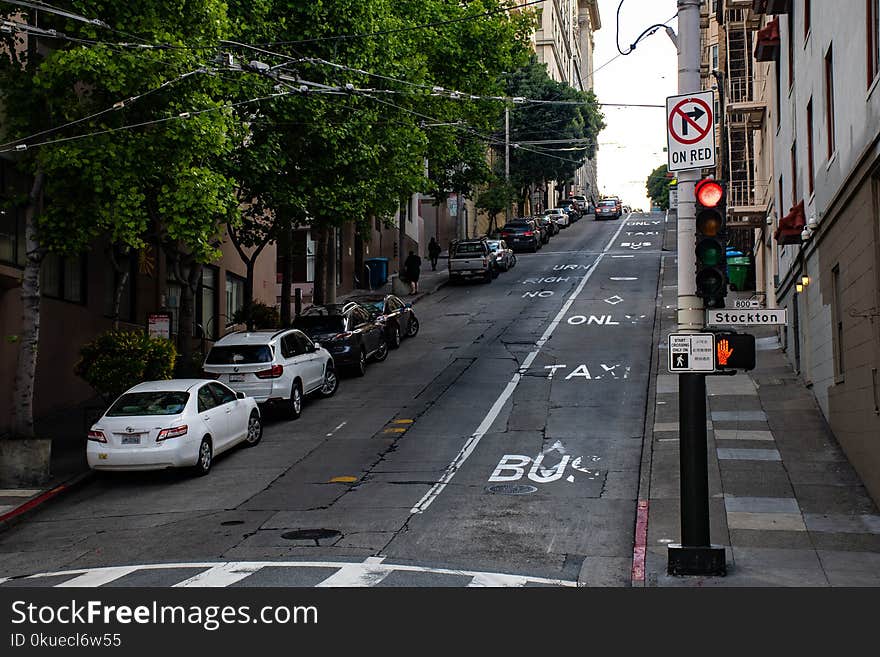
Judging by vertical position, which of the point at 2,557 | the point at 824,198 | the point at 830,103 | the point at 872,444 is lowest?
the point at 2,557

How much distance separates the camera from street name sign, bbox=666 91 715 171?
1162 cm

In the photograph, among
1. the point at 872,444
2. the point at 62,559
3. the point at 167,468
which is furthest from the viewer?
the point at 167,468

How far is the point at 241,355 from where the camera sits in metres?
22.0

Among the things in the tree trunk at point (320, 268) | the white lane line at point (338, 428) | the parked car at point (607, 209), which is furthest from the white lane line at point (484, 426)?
the parked car at point (607, 209)

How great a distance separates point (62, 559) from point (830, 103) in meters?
14.8

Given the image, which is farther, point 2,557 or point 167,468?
point 167,468

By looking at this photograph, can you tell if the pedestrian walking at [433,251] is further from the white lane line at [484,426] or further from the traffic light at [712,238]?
the traffic light at [712,238]

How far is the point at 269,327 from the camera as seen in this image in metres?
31.8

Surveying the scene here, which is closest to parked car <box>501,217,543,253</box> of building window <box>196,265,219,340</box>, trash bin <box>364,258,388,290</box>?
trash bin <box>364,258,388,290</box>

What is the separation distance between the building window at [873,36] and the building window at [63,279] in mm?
16455

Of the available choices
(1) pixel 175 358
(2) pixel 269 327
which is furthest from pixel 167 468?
(2) pixel 269 327

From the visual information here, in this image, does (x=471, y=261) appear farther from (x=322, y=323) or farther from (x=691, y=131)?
(x=691, y=131)
